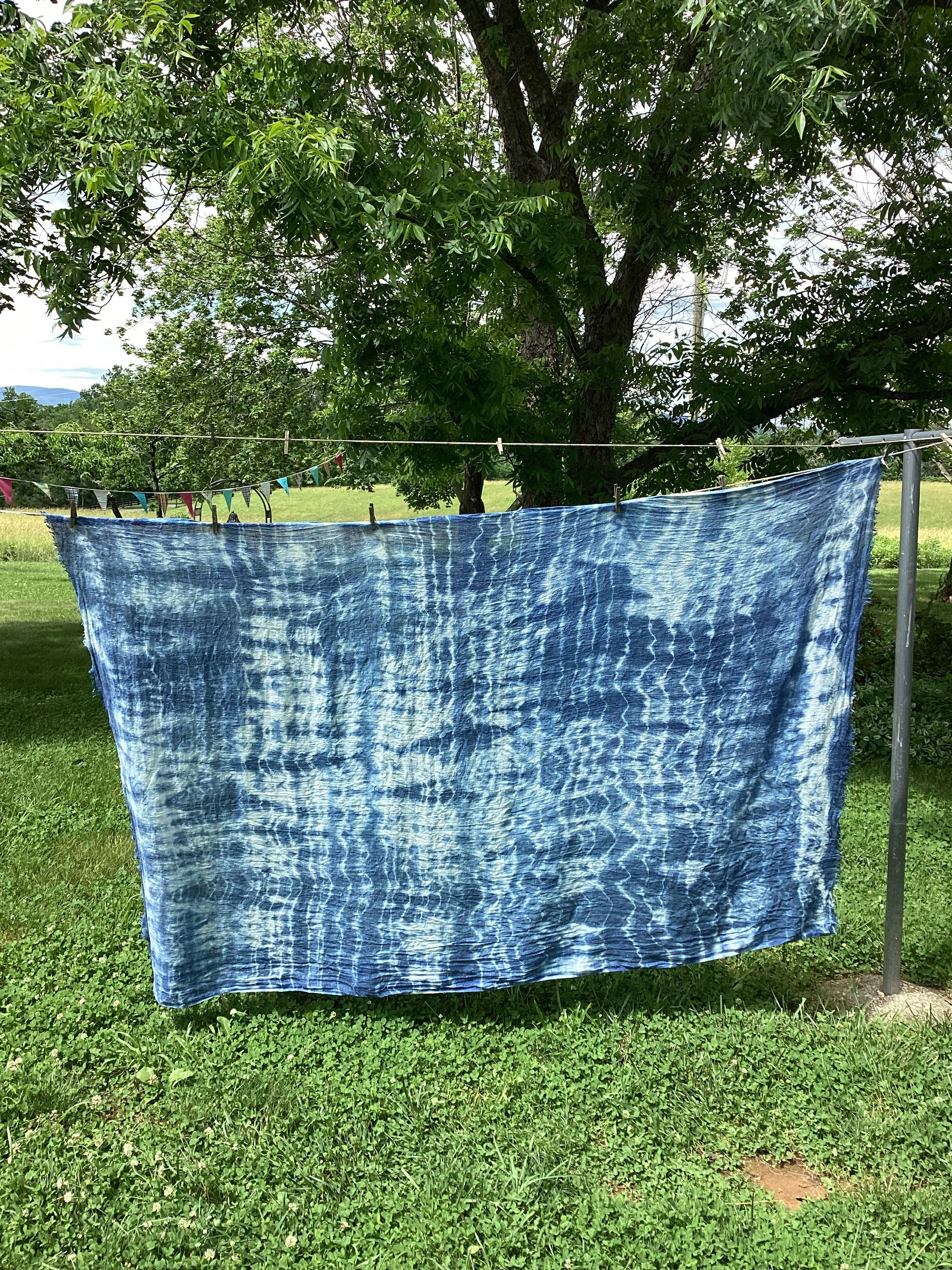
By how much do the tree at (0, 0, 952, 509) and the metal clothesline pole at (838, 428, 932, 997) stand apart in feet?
7.62

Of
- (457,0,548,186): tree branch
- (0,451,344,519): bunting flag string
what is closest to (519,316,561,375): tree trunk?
(457,0,548,186): tree branch

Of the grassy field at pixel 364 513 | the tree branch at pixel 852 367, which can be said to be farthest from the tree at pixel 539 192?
the grassy field at pixel 364 513

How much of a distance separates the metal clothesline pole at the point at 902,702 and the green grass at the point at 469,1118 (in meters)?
0.36

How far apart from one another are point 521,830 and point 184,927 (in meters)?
1.32

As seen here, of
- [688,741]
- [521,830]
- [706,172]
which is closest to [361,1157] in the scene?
[521,830]

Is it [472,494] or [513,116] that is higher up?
[513,116]

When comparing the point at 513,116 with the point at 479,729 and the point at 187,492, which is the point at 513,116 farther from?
the point at 479,729

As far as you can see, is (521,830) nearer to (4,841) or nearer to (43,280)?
(4,841)

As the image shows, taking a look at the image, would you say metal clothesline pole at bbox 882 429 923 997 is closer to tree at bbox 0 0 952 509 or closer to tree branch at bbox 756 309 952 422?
tree at bbox 0 0 952 509

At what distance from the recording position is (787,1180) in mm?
2928

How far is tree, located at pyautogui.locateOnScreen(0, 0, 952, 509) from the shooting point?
539 cm

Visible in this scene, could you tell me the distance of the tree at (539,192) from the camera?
17.7 ft

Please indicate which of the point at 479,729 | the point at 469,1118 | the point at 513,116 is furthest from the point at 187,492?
the point at 513,116

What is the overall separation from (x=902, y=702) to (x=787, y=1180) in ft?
5.72
